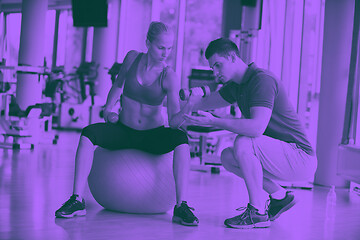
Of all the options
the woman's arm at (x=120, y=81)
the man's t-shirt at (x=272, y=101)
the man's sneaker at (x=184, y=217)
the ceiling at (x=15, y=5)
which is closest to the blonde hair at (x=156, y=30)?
the woman's arm at (x=120, y=81)

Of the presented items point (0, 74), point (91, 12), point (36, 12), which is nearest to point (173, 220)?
point (36, 12)

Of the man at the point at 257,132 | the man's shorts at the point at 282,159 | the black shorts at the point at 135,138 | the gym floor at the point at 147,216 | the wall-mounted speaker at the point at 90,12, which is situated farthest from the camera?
the wall-mounted speaker at the point at 90,12

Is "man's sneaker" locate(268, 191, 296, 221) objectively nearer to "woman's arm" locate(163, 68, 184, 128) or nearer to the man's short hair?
"woman's arm" locate(163, 68, 184, 128)

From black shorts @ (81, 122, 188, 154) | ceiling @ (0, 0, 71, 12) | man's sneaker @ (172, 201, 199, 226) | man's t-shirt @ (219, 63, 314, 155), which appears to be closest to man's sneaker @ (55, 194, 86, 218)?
black shorts @ (81, 122, 188, 154)

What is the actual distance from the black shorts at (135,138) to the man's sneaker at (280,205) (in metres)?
0.63

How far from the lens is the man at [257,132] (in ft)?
7.97

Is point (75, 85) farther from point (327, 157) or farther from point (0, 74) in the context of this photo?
point (327, 157)

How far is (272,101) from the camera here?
8.05 ft

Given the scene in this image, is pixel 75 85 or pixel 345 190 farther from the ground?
pixel 75 85

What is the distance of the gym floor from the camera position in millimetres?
2273

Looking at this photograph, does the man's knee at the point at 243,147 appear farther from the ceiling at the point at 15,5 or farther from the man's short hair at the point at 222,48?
the ceiling at the point at 15,5

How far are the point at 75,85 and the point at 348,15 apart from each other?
327 inches

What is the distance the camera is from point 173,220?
2602mm

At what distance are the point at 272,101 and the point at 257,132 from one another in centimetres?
18
